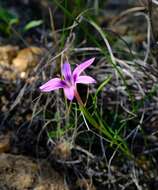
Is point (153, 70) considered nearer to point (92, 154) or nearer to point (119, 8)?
Answer: point (92, 154)

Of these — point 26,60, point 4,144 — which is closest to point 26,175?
point 4,144

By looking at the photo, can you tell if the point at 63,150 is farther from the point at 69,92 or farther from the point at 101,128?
the point at 69,92

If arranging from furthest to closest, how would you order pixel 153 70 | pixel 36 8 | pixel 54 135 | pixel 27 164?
pixel 36 8
pixel 153 70
pixel 54 135
pixel 27 164

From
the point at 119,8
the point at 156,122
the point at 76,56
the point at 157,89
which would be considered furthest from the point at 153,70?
the point at 119,8

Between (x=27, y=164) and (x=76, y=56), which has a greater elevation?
(x=76, y=56)

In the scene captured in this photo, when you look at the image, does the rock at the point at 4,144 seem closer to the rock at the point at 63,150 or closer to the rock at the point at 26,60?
the rock at the point at 63,150
